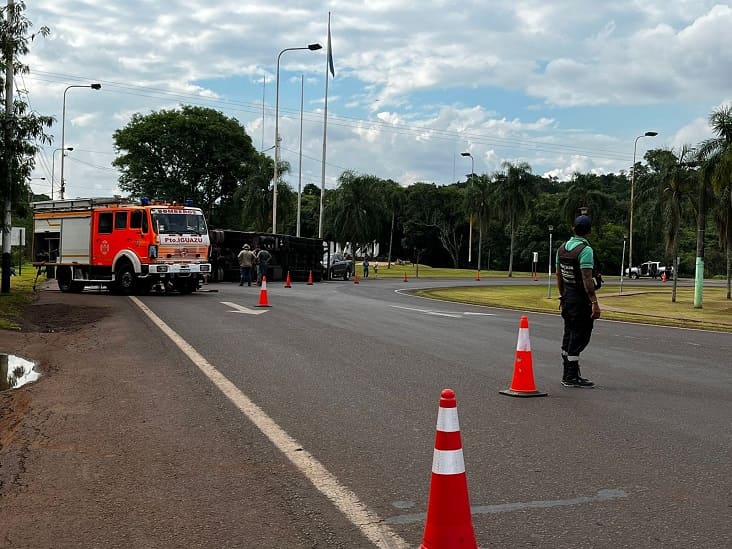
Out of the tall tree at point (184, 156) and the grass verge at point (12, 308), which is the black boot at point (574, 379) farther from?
the tall tree at point (184, 156)

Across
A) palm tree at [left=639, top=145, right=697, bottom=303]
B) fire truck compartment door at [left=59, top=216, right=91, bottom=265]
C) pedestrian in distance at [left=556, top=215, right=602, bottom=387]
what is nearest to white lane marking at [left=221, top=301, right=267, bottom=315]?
fire truck compartment door at [left=59, top=216, right=91, bottom=265]

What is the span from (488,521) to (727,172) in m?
26.8

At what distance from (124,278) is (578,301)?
19.5 m

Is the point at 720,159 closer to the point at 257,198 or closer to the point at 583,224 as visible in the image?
the point at 583,224

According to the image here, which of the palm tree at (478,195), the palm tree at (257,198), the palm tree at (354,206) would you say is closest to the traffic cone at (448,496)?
the palm tree at (354,206)

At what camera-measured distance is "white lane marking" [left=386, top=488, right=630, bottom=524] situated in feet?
15.0

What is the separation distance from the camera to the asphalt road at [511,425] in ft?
15.2

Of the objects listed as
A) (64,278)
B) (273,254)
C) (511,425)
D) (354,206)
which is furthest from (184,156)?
(511,425)

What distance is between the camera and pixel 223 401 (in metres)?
8.02

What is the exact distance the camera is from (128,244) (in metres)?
26.0

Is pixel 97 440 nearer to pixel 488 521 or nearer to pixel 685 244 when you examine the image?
pixel 488 521

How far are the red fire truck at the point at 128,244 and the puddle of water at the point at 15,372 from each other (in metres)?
13.9

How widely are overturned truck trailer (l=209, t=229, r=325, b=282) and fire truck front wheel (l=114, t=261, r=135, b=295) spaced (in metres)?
11.3

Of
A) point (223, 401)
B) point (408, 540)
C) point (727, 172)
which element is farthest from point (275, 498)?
point (727, 172)
